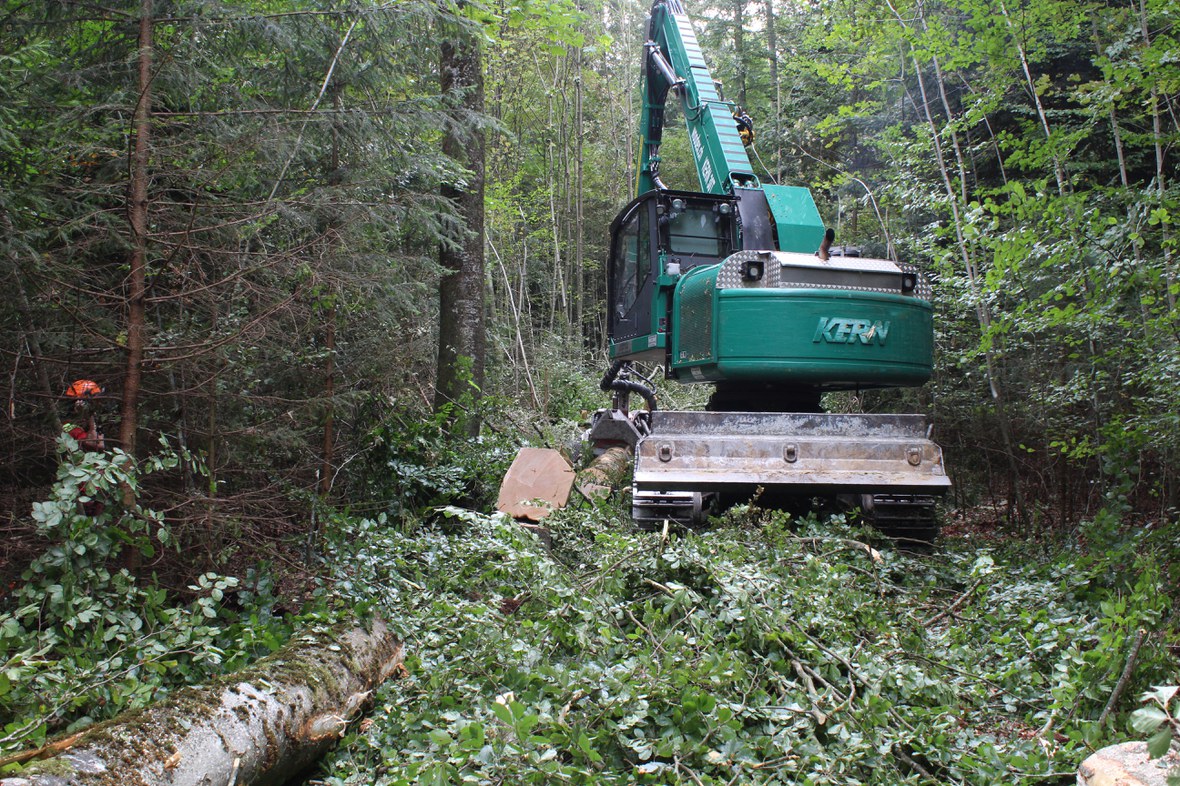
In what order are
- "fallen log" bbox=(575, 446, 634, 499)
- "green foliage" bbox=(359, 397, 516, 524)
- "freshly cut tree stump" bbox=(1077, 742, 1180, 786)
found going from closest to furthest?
"freshly cut tree stump" bbox=(1077, 742, 1180, 786), "green foliage" bbox=(359, 397, 516, 524), "fallen log" bbox=(575, 446, 634, 499)

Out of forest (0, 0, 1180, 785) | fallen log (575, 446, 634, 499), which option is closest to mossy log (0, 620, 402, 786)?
forest (0, 0, 1180, 785)

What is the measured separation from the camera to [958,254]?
30.3 feet

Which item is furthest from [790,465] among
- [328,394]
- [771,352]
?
[328,394]

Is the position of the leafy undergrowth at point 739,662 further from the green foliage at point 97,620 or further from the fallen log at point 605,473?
the fallen log at point 605,473

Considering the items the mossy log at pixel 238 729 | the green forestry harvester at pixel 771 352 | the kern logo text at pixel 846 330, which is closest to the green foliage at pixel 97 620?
the mossy log at pixel 238 729

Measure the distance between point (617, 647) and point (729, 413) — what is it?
9.50 feet

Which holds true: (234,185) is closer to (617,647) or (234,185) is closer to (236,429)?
(236,429)

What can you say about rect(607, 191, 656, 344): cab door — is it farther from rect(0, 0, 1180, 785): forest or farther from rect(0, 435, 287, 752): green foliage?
rect(0, 435, 287, 752): green foliage

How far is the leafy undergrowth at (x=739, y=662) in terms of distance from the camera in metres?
2.81

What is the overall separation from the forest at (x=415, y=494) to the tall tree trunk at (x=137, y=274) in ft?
0.05

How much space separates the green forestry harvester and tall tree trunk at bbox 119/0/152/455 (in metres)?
3.18

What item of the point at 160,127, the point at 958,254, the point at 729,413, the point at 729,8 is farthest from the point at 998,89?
the point at 729,8

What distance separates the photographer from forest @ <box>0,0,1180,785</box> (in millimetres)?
3070

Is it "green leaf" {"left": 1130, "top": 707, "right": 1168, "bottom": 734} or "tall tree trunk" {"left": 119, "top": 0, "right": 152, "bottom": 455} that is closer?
"green leaf" {"left": 1130, "top": 707, "right": 1168, "bottom": 734}
